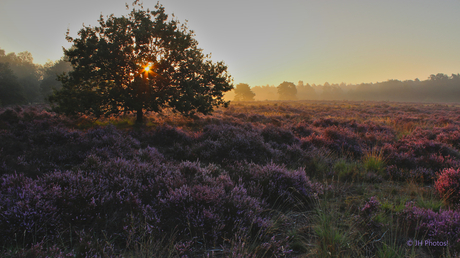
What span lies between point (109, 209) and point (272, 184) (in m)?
2.76

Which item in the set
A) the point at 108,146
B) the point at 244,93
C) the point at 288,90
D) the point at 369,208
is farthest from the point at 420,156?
the point at 288,90

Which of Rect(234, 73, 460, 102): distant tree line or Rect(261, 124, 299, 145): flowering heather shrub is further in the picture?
Rect(234, 73, 460, 102): distant tree line

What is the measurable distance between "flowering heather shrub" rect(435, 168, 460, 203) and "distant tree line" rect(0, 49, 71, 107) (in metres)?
14.2

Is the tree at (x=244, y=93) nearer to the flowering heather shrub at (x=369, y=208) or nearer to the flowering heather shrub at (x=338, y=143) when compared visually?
the flowering heather shrub at (x=338, y=143)

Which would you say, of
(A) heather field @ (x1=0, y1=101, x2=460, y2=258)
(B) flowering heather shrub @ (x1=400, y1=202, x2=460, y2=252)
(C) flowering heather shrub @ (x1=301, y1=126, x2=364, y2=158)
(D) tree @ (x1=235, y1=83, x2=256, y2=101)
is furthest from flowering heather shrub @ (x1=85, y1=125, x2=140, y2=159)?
(D) tree @ (x1=235, y1=83, x2=256, y2=101)

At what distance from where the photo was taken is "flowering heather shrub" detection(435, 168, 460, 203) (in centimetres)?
366

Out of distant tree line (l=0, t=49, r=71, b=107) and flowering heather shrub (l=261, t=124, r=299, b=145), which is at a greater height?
distant tree line (l=0, t=49, r=71, b=107)

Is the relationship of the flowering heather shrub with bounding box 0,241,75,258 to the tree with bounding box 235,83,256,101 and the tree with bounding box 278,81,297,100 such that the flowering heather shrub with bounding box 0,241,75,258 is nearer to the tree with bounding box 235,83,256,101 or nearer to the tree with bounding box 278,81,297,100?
the tree with bounding box 235,83,256,101

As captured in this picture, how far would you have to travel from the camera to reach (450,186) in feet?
12.6

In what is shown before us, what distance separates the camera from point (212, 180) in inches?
143

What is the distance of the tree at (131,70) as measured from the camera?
10156mm

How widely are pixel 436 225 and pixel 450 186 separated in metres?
2.00

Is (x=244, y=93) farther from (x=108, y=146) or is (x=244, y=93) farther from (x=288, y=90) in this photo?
(x=108, y=146)

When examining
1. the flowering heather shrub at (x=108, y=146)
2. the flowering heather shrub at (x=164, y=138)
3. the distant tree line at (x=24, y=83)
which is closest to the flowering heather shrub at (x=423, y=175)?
the flowering heather shrub at (x=164, y=138)
